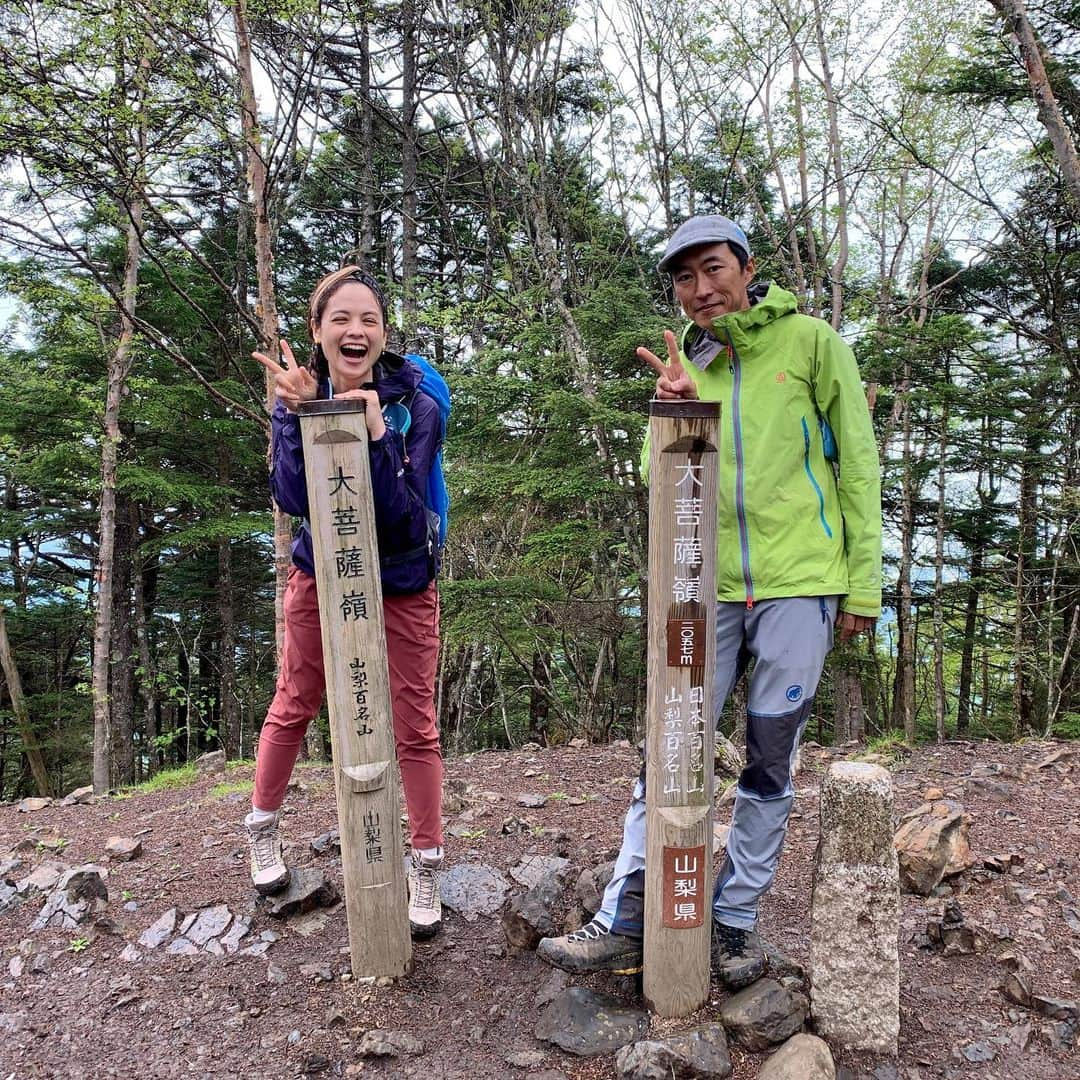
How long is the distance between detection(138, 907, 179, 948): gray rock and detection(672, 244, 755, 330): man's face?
3385 mm

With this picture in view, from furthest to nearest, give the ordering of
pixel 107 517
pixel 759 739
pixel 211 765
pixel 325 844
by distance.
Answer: pixel 107 517 → pixel 211 765 → pixel 325 844 → pixel 759 739

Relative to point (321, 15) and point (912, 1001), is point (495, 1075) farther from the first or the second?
point (321, 15)

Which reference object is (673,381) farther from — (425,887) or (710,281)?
(425,887)

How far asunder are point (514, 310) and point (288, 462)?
6979 millimetres

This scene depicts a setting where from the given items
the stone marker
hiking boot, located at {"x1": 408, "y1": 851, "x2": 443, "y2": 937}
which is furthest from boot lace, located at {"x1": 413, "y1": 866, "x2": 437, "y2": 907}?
the stone marker

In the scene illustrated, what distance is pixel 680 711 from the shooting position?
231 cm

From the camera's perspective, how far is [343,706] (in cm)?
254

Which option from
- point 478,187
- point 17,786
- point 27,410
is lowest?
point 17,786

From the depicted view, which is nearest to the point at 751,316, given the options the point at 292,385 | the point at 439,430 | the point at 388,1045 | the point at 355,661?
the point at 439,430

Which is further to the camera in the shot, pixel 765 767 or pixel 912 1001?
pixel 912 1001

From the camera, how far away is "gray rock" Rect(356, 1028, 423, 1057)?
7.73ft

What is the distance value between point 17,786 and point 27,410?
389 inches

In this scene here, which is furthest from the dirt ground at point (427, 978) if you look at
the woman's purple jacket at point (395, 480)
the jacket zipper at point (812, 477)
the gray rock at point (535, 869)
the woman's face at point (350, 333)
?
the woman's face at point (350, 333)

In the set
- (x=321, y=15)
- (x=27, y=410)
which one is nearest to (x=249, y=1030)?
(x=321, y=15)
